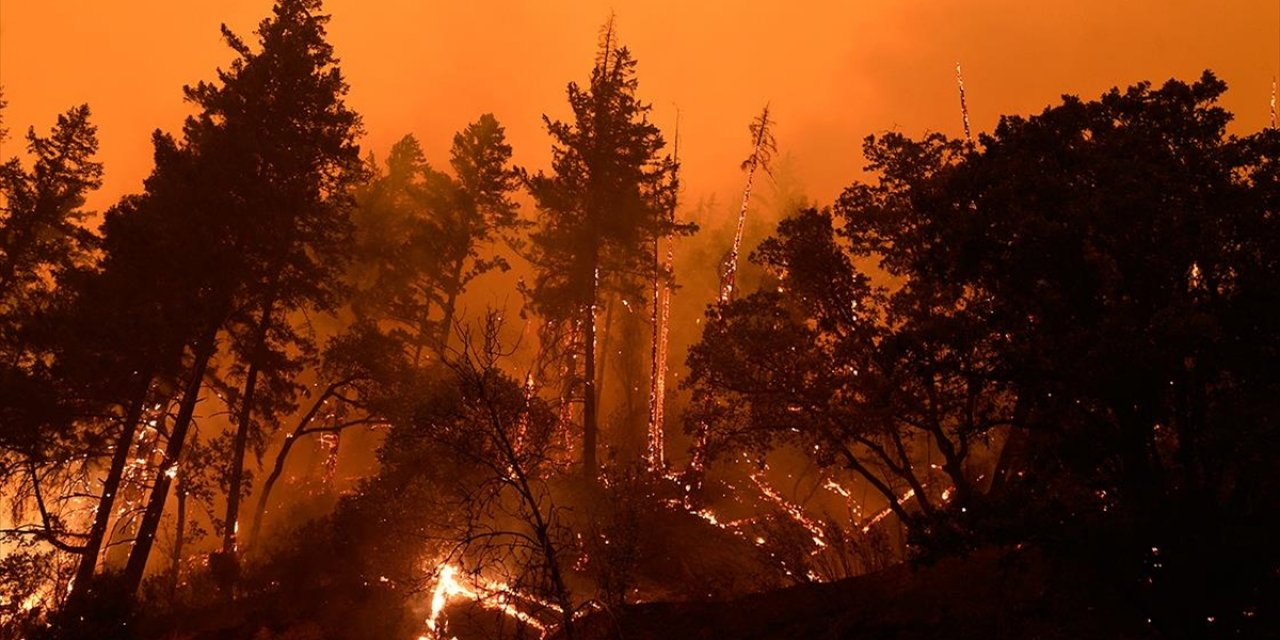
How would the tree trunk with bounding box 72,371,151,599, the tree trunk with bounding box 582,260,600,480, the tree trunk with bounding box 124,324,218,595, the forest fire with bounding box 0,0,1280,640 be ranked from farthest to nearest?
the tree trunk with bounding box 582,260,600,480
the tree trunk with bounding box 124,324,218,595
the tree trunk with bounding box 72,371,151,599
the forest fire with bounding box 0,0,1280,640

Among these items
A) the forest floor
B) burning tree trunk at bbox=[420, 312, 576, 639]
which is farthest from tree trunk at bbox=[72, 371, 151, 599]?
the forest floor

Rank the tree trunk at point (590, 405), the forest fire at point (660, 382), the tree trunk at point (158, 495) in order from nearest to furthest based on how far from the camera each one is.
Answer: the forest fire at point (660, 382)
the tree trunk at point (158, 495)
the tree trunk at point (590, 405)

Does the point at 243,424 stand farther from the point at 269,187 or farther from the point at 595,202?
the point at 595,202

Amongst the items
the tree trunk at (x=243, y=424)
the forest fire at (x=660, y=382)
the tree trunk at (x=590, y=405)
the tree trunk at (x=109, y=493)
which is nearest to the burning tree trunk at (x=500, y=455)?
the forest fire at (x=660, y=382)

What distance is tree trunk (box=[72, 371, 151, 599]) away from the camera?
53.2 feet

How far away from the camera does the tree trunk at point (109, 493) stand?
1622 centimetres

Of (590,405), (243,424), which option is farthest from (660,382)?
(243,424)

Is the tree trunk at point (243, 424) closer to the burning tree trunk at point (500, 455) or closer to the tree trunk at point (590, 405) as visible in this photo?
the tree trunk at point (590, 405)

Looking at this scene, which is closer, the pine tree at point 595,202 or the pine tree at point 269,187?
the pine tree at point 269,187

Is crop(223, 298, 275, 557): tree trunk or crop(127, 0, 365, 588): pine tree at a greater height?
crop(127, 0, 365, 588): pine tree

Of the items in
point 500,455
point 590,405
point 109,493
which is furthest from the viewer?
point 590,405

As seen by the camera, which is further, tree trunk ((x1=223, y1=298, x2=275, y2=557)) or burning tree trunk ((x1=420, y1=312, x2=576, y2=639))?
tree trunk ((x1=223, y1=298, x2=275, y2=557))

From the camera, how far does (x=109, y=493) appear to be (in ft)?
55.7

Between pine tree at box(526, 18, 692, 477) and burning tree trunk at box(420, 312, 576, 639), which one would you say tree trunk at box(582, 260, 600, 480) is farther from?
burning tree trunk at box(420, 312, 576, 639)
